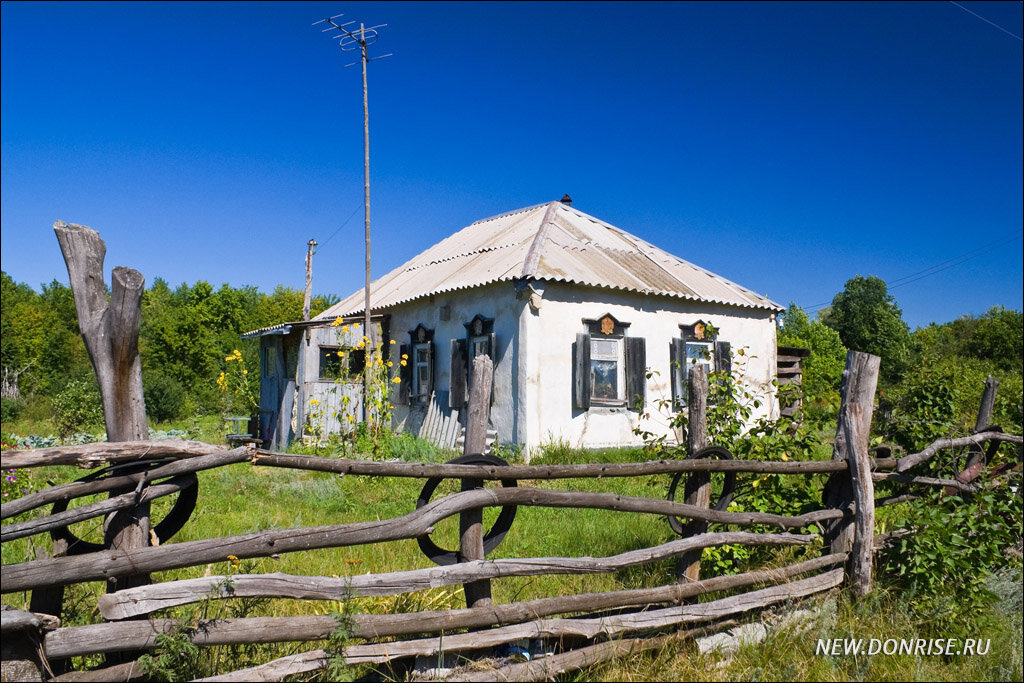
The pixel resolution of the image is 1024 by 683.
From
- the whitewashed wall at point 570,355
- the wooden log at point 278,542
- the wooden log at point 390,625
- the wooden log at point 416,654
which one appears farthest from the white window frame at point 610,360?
the wooden log at point 416,654

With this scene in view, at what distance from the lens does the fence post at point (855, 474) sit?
4.56 meters

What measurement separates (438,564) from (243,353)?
34.0 metres

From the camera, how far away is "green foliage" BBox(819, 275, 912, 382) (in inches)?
1347

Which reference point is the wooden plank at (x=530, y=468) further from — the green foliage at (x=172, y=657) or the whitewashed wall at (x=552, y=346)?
the whitewashed wall at (x=552, y=346)

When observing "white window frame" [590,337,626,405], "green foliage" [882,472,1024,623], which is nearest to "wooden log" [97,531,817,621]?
"green foliage" [882,472,1024,623]

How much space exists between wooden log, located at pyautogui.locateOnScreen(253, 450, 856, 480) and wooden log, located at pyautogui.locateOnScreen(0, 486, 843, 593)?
101 millimetres

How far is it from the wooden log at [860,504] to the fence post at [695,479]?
1.10m

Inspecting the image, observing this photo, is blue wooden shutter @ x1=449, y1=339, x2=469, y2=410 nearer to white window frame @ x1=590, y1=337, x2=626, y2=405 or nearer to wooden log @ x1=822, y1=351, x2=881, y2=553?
white window frame @ x1=590, y1=337, x2=626, y2=405

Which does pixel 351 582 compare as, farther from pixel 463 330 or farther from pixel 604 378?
pixel 463 330

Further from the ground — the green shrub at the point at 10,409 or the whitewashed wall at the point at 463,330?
the whitewashed wall at the point at 463,330

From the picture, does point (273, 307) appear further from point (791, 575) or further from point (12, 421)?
point (791, 575)

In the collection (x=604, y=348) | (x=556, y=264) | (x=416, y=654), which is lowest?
(x=416, y=654)

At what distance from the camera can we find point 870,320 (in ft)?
120

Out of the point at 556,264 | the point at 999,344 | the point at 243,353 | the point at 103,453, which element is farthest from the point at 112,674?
the point at 243,353
